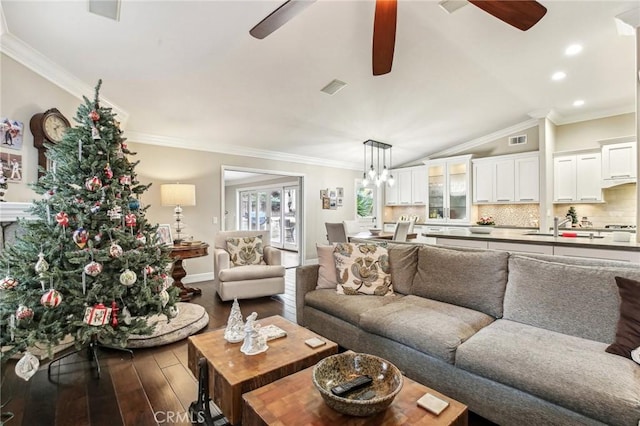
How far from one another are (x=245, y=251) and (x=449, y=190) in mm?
4776

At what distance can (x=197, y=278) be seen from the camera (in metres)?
5.03

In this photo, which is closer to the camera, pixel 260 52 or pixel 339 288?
pixel 339 288

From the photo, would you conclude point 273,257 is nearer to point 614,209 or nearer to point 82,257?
point 82,257

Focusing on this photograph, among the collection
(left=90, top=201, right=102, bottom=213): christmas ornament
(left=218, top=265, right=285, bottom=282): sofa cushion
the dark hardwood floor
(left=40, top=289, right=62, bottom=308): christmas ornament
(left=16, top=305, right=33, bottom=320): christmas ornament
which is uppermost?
(left=90, top=201, right=102, bottom=213): christmas ornament

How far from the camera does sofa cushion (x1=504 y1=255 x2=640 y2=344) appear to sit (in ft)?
5.70

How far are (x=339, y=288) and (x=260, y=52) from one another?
2423 mm

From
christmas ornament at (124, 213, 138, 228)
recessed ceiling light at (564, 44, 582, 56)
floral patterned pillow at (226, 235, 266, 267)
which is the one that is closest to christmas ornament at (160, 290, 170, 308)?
christmas ornament at (124, 213, 138, 228)

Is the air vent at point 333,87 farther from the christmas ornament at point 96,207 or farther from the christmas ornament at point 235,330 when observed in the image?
the christmas ornament at point 235,330

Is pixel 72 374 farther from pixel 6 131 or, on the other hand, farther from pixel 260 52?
pixel 260 52

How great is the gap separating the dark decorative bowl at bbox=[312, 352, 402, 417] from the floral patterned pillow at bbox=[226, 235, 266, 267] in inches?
122

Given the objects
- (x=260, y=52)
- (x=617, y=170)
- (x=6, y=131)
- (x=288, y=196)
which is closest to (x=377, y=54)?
(x=260, y=52)

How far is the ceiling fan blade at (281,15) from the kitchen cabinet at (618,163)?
562 centimetres

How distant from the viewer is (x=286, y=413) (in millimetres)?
1169

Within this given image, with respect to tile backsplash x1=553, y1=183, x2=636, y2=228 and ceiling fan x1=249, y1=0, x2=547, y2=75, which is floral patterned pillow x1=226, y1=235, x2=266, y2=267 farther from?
tile backsplash x1=553, y1=183, x2=636, y2=228
